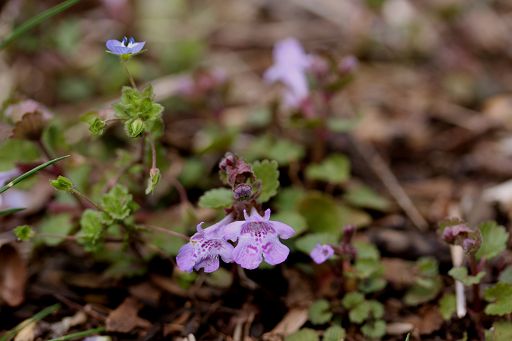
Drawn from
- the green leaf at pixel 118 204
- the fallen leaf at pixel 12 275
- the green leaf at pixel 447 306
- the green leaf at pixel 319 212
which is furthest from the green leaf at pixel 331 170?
the fallen leaf at pixel 12 275

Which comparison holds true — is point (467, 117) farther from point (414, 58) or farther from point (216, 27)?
point (216, 27)

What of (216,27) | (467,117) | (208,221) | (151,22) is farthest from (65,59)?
(467,117)

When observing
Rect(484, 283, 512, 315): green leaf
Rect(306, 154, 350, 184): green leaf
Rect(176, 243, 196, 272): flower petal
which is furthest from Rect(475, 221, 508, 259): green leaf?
Rect(176, 243, 196, 272): flower petal

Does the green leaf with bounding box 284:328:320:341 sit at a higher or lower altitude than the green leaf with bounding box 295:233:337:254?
lower

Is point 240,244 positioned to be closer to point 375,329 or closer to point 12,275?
point 375,329

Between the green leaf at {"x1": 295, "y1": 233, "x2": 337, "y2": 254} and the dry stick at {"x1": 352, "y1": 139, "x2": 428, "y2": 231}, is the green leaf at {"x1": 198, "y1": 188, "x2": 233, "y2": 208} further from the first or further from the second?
the dry stick at {"x1": 352, "y1": 139, "x2": 428, "y2": 231}

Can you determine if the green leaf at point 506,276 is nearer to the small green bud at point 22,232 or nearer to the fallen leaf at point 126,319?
the fallen leaf at point 126,319
